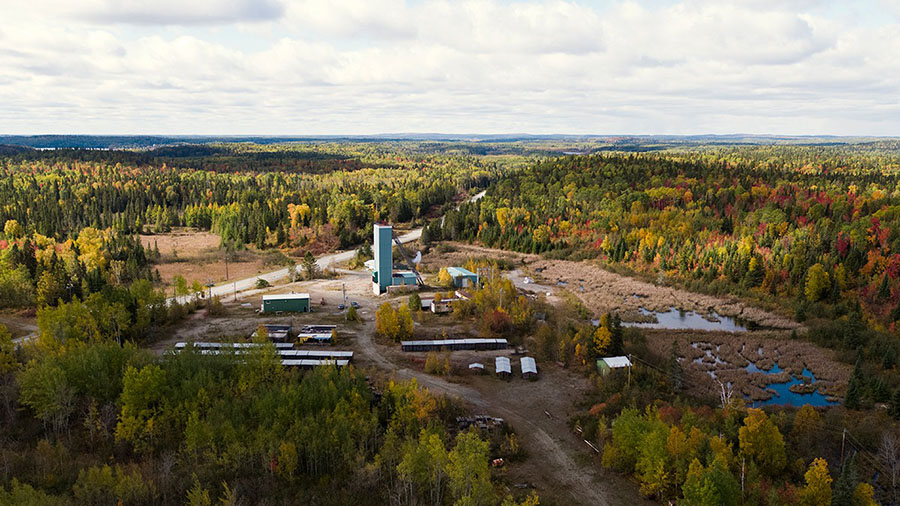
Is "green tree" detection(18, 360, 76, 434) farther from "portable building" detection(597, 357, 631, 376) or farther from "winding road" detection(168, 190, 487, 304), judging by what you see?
"portable building" detection(597, 357, 631, 376)

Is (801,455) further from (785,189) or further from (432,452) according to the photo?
(785,189)

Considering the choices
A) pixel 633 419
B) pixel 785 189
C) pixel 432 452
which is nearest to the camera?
pixel 432 452

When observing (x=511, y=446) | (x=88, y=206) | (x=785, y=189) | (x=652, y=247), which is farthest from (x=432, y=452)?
(x=88, y=206)

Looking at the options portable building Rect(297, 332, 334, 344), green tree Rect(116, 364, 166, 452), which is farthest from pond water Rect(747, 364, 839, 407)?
green tree Rect(116, 364, 166, 452)

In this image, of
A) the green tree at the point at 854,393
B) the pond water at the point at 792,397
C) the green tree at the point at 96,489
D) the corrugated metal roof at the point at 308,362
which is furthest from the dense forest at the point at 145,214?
the green tree at the point at 854,393

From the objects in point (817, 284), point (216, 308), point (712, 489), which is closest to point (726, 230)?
point (817, 284)

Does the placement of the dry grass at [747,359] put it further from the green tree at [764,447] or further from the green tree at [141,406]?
the green tree at [141,406]

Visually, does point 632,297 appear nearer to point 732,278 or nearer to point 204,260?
point 732,278
